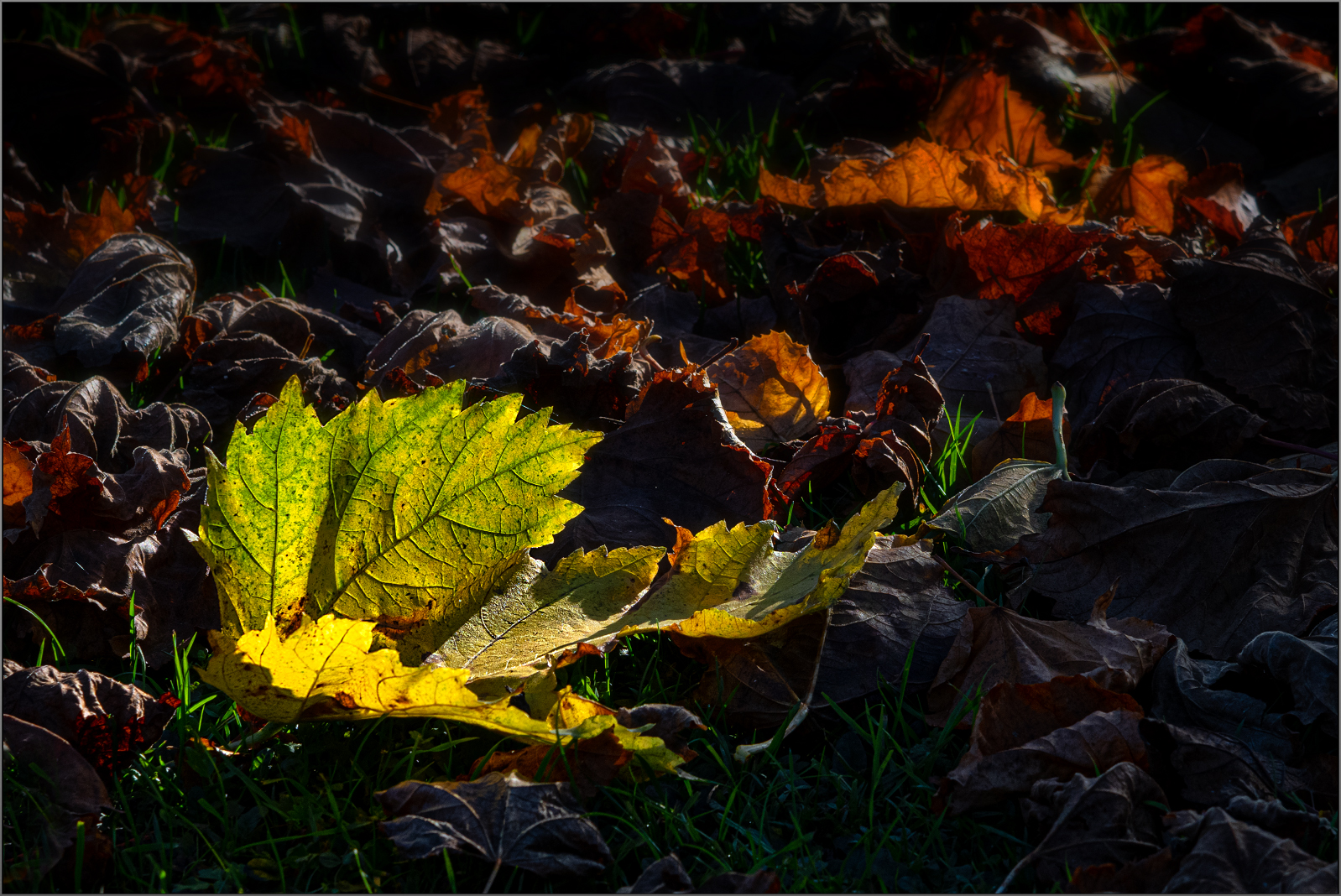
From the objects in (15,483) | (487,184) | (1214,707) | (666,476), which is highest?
(487,184)

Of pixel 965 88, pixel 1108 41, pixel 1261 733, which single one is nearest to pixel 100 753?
pixel 1261 733

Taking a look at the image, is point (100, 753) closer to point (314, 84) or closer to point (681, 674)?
point (681, 674)

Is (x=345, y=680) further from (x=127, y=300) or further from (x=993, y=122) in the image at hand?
(x=993, y=122)

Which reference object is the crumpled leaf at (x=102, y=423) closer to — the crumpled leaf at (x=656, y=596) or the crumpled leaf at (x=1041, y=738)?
the crumpled leaf at (x=656, y=596)

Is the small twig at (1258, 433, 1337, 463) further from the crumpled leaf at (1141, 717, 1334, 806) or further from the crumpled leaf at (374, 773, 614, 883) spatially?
the crumpled leaf at (374, 773, 614, 883)

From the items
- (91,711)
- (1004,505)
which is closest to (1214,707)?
(1004,505)

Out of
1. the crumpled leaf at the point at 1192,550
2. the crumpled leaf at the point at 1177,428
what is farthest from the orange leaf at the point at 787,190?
the crumpled leaf at the point at 1192,550

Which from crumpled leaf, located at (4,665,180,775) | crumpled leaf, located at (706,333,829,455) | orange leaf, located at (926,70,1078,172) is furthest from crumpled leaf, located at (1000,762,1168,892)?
orange leaf, located at (926,70,1078,172)
